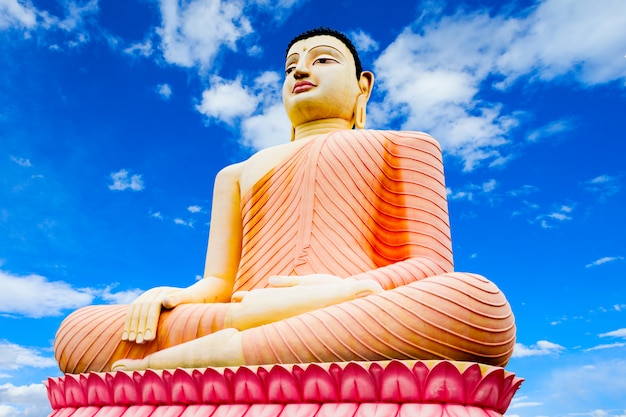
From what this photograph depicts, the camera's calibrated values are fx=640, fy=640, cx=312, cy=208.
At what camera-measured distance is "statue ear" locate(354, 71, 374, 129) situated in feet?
18.9

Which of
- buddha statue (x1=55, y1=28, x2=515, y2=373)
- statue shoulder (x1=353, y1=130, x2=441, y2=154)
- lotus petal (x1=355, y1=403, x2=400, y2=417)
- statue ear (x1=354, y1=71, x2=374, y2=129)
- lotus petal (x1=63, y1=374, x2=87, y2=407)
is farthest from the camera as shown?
statue ear (x1=354, y1=71, x2=374, y2=129)

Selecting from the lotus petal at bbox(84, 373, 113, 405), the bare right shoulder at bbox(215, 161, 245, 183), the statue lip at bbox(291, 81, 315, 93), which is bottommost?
the lotus petal at bbox(84, 373, 113, 405)

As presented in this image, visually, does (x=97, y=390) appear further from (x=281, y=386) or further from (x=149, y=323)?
(x=281, y=386)

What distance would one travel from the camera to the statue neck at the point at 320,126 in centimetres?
560

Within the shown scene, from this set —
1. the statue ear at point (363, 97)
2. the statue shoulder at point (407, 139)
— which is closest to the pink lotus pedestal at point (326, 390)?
the statue shoulder at point (407, 139)

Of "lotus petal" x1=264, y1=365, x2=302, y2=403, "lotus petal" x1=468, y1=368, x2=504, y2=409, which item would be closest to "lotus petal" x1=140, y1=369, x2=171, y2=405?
"lotus petal" x1=264, y1=365, x2=302, y2=403

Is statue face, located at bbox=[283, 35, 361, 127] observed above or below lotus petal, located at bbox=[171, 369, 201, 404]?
above

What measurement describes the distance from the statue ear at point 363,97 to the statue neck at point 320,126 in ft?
0.49

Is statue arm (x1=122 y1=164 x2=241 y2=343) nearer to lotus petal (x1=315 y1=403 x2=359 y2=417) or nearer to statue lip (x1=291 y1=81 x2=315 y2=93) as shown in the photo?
statue lip (x1=291 y1=81 x2=315 y2=93)

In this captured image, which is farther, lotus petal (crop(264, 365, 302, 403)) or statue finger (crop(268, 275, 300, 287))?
statue finger (crop(268, 275, 300, 287))

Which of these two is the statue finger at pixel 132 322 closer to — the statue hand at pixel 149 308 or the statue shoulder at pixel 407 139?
the statue hand at pixel 149 308

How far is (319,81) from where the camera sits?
18.0ft

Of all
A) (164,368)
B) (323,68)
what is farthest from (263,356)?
(323,68)

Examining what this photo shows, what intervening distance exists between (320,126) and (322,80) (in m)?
0.40
